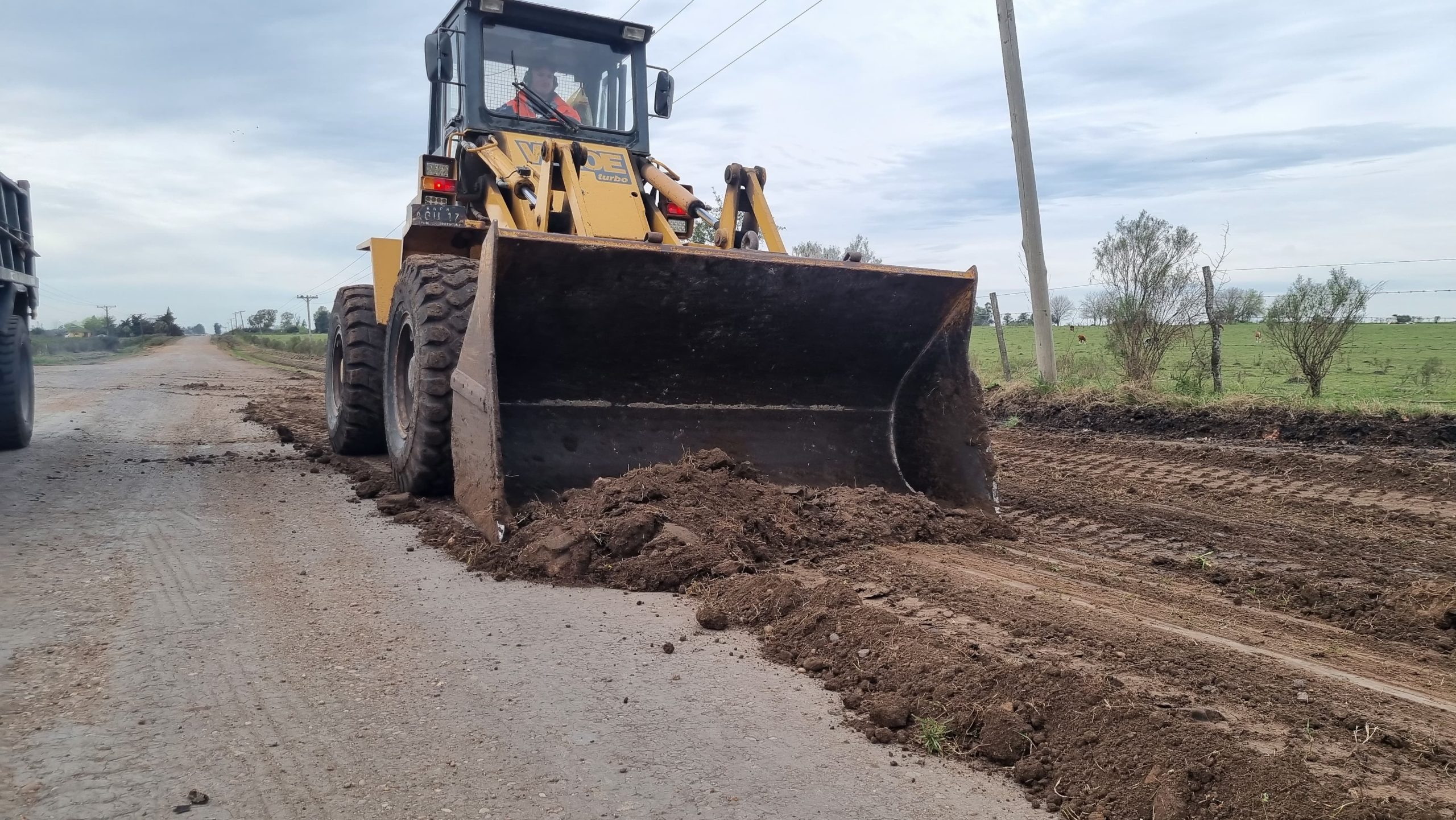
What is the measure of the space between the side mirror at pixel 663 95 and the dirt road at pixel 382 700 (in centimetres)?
390

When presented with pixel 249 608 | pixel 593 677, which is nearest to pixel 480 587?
pixel 249 608

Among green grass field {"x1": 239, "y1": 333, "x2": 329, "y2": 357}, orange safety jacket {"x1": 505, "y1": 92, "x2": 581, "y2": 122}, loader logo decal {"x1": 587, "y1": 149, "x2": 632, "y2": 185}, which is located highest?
orange safety jacket {"x1": 505, "y1": 92, "x2": 581, "y2": 122}

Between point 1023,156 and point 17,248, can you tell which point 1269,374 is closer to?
point 1023,156

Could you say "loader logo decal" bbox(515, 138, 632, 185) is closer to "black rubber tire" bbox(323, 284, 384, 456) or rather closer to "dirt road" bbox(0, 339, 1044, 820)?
"black rubber tire" bbox(323, 284, 384, 456)

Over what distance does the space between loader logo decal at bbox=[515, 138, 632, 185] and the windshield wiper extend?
0.98 feet

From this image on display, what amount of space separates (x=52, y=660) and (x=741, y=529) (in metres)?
2.60

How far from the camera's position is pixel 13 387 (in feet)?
28.9

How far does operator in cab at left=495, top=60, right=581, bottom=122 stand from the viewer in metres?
7.10

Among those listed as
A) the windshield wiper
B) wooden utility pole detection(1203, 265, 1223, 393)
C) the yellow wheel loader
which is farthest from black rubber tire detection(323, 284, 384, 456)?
wooden utility pole detection(1203, 265, 1223, 393)

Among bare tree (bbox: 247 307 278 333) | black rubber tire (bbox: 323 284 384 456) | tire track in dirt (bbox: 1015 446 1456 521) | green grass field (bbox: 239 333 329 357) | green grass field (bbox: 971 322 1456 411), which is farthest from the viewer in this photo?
bare tree (bbox: 247 307 278 333)

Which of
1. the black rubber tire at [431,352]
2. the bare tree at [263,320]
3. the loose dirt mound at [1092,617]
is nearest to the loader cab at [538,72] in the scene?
the black rubber tire at [431,352]

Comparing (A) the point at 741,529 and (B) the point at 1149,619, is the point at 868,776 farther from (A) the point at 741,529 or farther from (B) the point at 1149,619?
(A) the point at 741,529

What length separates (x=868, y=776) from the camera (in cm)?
255

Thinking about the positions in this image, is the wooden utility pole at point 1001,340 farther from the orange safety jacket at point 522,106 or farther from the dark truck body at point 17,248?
the dark truck body at point 17,248
